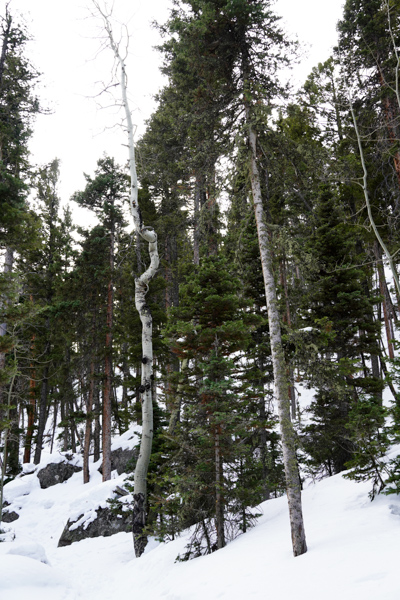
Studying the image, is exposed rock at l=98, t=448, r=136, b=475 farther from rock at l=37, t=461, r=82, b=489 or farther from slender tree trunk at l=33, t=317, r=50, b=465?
slender tree trunk at l=33, t=317, r=50, b=465

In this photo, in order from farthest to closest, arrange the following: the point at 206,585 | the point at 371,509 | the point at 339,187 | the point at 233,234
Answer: the point at 339,187 < the point at 233,234 < the point at 371,509 < the point at 206,585

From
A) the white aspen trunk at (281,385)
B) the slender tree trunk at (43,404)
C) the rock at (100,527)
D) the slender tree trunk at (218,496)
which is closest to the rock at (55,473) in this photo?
the slender tree trunk at (43,404)

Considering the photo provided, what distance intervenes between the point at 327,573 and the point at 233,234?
286 inches

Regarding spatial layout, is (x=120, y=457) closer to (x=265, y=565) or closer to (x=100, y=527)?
(x=100, y=527)

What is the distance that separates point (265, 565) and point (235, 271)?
7653mm

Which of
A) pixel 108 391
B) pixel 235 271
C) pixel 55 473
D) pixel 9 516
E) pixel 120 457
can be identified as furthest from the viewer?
pixel 55 473

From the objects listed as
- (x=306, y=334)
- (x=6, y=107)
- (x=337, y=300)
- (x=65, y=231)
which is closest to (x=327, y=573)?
(x=306, y=334)

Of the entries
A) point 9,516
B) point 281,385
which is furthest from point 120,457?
point 281,385

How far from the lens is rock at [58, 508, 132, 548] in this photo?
1370 cm

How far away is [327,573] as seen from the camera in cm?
470

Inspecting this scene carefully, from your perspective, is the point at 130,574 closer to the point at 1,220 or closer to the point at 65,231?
the point at 1,220

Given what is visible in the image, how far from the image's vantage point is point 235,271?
1144cm

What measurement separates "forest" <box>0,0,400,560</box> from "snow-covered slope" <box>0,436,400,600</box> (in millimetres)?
586

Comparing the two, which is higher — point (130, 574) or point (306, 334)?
point (306, 334)
